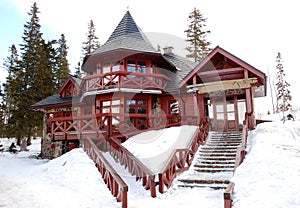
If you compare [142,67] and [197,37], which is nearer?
[142,67]

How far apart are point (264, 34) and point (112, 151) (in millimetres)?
36354

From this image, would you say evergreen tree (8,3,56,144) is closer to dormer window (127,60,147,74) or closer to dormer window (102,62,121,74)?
dormer window (102,62,121,74)

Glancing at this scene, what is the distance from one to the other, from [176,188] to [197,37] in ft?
86.6

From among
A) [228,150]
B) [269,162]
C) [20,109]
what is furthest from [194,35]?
[269,162]

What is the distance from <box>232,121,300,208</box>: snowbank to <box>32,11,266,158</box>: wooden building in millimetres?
4253

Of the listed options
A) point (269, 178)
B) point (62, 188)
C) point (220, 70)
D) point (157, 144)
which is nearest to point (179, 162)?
point (157, 144)

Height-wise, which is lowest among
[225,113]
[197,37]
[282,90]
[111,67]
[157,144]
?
[157,144]

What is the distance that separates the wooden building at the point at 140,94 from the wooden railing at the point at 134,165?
1.31 metres

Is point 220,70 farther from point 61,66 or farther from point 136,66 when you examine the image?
point 61,66

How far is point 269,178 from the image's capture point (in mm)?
6254

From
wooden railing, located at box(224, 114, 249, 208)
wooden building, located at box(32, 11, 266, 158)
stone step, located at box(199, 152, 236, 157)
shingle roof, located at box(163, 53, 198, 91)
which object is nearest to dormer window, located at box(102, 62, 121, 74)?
wooden building, located at box(32, 11, 266, 158)

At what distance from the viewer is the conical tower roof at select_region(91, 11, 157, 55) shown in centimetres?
1639

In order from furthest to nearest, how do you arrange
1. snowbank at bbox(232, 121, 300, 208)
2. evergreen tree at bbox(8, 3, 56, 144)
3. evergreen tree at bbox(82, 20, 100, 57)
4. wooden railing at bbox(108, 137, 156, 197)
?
evergreen tree at bbox(82, 20, 100, 57)
evergreen tree at bbox(8, 3, 56, 144)
wooden railing at bbox(108, 137, 156, 197)
snowbank at bbox(232, 121, 300, 208)

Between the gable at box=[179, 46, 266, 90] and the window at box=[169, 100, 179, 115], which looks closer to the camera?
the gable at box=[179, 46, 266, 90]
